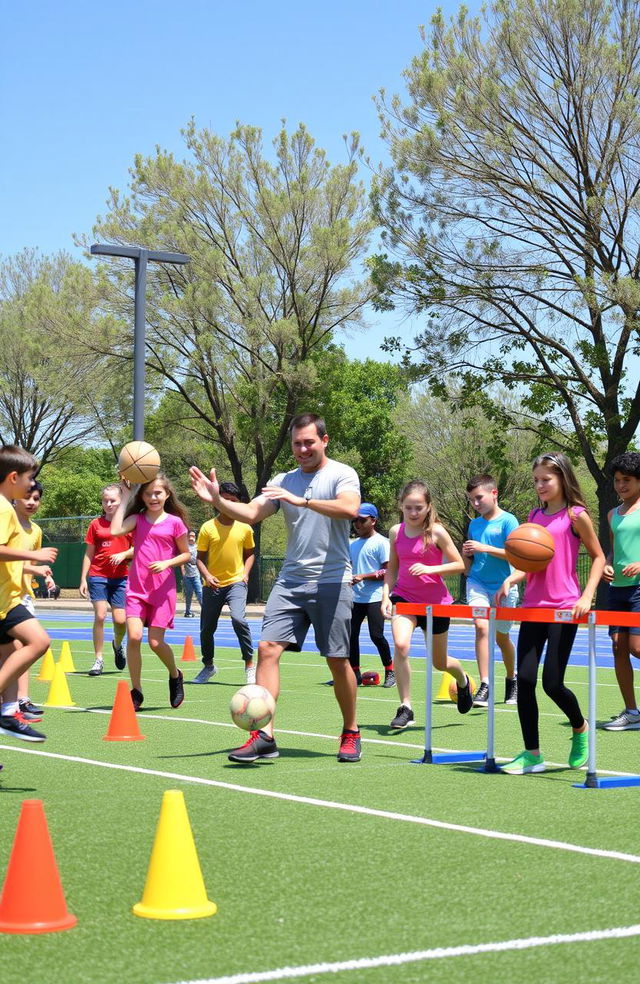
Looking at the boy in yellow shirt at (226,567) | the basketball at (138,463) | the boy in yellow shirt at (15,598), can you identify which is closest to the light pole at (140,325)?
the boy in yellow shirt at (226,567)

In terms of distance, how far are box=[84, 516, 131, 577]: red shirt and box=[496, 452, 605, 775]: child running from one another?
831 centimetres

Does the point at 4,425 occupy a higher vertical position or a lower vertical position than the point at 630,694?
higher

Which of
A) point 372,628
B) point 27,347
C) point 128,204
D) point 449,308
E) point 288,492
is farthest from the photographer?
point 27,347

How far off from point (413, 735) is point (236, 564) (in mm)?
4864

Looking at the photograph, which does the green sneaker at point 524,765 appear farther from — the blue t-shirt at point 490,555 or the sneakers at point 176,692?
the sneakers at point 176,692

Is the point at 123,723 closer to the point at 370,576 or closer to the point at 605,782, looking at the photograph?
the point at 605,782

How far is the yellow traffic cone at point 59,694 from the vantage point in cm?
1262

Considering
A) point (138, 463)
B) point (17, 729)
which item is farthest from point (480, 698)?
point (17, 729)

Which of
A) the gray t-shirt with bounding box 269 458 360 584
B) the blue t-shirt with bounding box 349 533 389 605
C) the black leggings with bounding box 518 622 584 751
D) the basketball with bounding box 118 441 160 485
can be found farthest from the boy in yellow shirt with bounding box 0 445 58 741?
the blue t-shirt with bounding box 349 533 389 605

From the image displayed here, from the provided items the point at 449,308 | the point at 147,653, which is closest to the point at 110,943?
the point at 147,653

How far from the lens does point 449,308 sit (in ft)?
107

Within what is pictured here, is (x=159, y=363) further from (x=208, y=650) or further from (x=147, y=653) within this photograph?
(x=208, y=650)

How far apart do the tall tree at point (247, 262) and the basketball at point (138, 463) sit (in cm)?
2871

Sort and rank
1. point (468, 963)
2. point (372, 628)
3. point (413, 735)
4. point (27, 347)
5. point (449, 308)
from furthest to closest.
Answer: point (27, 347) < point (449, 308) < point (372, 628) < point (413, 735) < point (468, 963)
